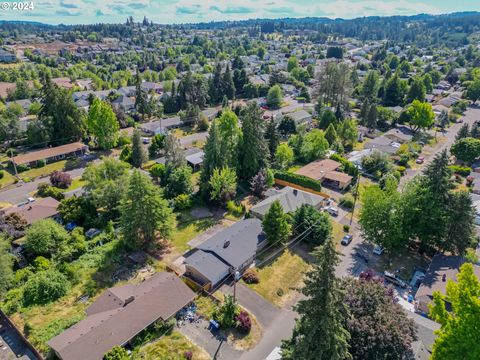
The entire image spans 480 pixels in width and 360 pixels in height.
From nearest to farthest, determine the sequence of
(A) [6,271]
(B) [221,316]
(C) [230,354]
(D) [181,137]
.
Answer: (C) [230,354], (B) [221,316], (A) [6,271], (D) [181,137]

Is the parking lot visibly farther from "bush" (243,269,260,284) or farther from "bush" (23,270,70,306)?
"bush" (243,269,260,284)

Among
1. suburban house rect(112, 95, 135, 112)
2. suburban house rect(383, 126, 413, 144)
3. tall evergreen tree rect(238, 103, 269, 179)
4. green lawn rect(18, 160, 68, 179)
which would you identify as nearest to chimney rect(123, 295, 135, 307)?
tall evergreen tree rect(238, 103, 269, 179)

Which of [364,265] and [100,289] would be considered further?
[364,265]

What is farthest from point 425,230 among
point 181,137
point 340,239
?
point 181,137

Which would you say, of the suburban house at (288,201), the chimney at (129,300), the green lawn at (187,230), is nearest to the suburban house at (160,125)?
the green lawn at (187,230)

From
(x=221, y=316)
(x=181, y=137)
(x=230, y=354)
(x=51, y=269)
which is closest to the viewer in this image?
(x=230, y=354)

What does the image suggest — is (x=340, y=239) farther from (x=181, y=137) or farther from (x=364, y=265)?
(x=181, y=137)

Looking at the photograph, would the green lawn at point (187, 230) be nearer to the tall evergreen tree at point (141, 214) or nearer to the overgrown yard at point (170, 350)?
the tall evergreen tree at point (141, 214)

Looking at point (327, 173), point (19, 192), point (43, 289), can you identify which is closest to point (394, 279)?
point (327, 173)

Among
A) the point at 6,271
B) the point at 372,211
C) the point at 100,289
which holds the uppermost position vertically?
the point at 372,211
